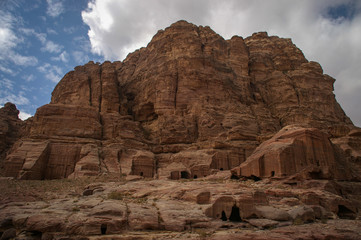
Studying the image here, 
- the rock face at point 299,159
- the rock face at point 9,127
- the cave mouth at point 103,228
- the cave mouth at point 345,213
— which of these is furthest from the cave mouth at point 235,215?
the rock face at point 9,127

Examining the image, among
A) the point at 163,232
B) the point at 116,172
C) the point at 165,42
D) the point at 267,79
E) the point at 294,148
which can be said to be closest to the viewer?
the point at 163,232

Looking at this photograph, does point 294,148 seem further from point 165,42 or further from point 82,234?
point 165,42

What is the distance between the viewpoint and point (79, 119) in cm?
5072

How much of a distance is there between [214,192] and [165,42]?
57480mm

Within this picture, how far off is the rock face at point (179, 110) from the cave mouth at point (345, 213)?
601 centimetres

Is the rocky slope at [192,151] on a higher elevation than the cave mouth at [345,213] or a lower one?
higher

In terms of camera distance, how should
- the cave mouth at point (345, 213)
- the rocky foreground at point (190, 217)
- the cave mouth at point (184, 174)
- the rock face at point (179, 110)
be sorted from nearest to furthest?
1. the rocky foreground at point (190, 217)
2. the cave mouth at point (345, 213)
3. the cave mouth at point (184, 174)
4. the rock face at point (179, 110)

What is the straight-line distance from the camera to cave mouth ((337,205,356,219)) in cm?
2164

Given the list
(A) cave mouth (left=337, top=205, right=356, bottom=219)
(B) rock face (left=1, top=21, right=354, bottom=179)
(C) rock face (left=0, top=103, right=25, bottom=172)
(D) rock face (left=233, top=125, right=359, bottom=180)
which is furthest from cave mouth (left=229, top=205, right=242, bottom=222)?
(C) rock face (left=0, top=103, right=25, bottom=172)

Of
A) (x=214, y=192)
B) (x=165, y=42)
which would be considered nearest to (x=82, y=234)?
(x=214, y=192)

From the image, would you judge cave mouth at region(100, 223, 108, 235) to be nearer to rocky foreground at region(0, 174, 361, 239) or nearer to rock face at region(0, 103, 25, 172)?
rocky foreground at region(0, 174, 361, 239)

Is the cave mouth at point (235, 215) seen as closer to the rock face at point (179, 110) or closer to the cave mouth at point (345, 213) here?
the cave mouth at point (345, 213)

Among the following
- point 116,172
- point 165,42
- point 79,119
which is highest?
point 165,42

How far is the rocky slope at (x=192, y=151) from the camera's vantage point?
15070 millimetres
